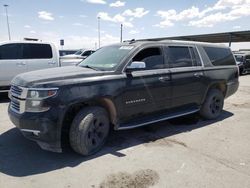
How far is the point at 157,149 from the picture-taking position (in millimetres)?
4723

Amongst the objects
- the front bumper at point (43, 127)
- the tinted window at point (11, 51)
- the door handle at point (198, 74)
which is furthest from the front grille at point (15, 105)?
the tinted window at point (11, 51)

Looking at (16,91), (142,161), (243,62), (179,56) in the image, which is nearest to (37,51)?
(16,91)

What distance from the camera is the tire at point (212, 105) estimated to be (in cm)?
651

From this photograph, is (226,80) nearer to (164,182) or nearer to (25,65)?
(164,182)

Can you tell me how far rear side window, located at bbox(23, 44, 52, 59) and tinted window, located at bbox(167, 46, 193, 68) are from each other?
536cm

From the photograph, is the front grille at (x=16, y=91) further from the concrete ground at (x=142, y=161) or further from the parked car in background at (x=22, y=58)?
the parked car in background at (x=22, y=58)

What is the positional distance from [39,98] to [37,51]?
5.95 m

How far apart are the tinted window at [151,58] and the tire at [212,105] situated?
74.7 inches

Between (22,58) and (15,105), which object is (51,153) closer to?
(15,105)

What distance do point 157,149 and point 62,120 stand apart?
5.80ft

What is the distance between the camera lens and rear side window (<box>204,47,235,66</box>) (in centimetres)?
658

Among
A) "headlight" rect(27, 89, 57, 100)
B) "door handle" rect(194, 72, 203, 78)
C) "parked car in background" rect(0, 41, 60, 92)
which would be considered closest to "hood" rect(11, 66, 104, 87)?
"headlight" rect(27, 89, 57, 100)

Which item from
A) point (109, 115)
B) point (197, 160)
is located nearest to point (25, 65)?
point (109, 115)

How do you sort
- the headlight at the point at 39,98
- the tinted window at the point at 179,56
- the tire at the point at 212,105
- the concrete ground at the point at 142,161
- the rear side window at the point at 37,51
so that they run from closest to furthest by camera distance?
the concrete ground at the point at 142,161 < the headlight at the point at 39,98 < the tinted window at the point at 179,56 < the tire at the point at 212,105 < the rear side window at the point at 37,51
